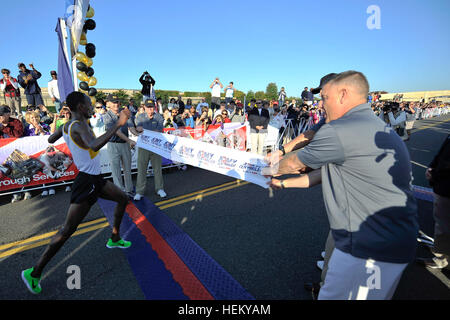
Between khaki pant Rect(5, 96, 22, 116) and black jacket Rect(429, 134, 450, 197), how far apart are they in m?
15.8

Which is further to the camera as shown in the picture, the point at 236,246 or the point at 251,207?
the point at 251,207

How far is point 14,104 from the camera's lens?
1117 cm

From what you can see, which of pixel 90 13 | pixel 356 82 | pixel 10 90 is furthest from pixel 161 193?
pixel 10 90

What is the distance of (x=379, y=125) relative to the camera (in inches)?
60.7

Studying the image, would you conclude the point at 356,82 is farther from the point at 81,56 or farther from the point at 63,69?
the point at 81,56

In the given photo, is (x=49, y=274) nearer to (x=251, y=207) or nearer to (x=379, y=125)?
(x=251, y=207)

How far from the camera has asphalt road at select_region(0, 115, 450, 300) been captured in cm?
257

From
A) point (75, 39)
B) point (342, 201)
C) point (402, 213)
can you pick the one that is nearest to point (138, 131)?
point (75, 39)

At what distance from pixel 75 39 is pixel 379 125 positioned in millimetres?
7852

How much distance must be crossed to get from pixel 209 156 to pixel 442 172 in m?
3.23

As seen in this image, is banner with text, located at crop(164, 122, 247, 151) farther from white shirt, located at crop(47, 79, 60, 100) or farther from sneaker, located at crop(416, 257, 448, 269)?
white shirt, located at crop(47, 79, 60, 100)

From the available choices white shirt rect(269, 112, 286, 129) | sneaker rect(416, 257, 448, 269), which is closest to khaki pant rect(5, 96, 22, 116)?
white shirt rect(269, 112, 286, 129)
